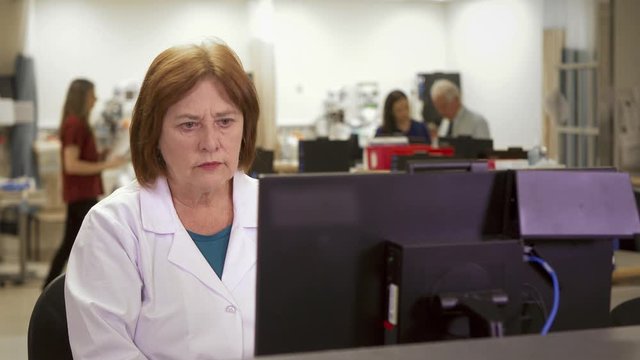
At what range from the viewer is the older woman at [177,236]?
183 centimetres

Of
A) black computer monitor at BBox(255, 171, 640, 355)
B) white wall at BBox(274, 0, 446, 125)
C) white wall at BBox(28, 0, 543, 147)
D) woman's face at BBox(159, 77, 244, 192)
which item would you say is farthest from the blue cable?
white wall at BBox(274, 0, 446, 125)

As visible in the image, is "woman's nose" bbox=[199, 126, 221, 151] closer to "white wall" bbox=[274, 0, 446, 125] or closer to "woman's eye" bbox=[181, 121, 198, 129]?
"woman's eye" bbox=[181, 121, 198, 129]

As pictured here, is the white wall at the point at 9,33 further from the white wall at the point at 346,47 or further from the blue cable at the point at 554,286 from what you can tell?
the blue cable at the point at 554,286

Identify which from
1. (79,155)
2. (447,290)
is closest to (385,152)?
(79,155)

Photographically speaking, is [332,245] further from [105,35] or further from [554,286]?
[105,35]

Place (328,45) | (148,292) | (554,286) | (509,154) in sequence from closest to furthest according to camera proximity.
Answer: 1. (554,286)
2. (148,292)
3. (509,154)
4. (328,45)

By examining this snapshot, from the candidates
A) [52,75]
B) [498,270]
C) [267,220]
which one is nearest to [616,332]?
[498,270]

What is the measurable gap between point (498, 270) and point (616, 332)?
458mm

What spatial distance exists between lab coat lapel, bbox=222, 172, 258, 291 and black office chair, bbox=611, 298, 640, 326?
39.3 inches

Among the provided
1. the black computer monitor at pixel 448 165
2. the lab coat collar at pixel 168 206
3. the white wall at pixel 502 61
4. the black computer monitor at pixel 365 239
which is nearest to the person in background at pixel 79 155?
the lab coat collar at pixel 168 206

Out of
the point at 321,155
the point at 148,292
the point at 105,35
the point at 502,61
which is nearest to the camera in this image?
the point at 148,292

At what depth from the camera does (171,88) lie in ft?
6.32

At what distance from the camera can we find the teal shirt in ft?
6.46

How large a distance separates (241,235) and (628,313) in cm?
113
